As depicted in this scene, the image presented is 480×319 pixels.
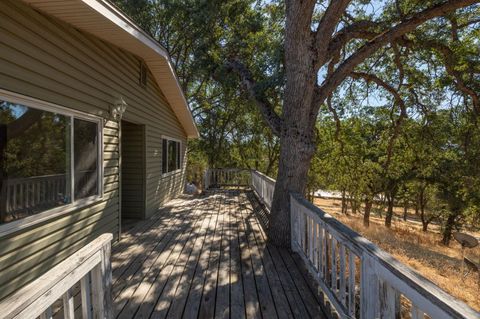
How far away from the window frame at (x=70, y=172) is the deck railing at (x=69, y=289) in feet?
3.82

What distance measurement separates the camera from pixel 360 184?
15.6m

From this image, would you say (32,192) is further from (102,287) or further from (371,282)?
(371,282)

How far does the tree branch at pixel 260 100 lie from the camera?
4.70 m

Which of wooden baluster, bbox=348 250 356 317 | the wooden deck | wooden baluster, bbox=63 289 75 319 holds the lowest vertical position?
the wooden deck

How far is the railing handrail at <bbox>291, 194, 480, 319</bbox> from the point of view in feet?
3.50

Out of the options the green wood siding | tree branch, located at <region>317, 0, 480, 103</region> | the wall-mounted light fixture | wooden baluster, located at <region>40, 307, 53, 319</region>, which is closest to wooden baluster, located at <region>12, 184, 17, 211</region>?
wooden baluster, located at <region>40, 307, 53, 319</region>

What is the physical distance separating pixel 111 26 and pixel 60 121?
1371mm

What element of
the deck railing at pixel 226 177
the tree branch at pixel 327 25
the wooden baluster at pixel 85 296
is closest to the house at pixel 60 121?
the wooden baluster at pixel 85 296

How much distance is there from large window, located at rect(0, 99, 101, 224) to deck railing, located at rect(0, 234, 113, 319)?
126 centimetres

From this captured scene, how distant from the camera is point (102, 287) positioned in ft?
5.86

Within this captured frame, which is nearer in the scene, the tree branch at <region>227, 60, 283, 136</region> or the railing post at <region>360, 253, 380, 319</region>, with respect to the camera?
the railing post at <region>360, 253, 380, 319</region>

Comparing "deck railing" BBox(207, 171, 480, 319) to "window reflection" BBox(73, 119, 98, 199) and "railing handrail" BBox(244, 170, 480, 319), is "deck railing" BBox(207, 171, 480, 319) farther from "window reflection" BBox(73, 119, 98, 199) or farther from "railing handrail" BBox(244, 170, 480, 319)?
"window reflection" BBox(73, 119, 98, 199)

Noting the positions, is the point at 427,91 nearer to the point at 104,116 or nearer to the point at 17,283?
the point at 104,116

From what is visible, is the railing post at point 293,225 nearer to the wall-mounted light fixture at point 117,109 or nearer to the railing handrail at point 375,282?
the railing handrail at point 375,282
